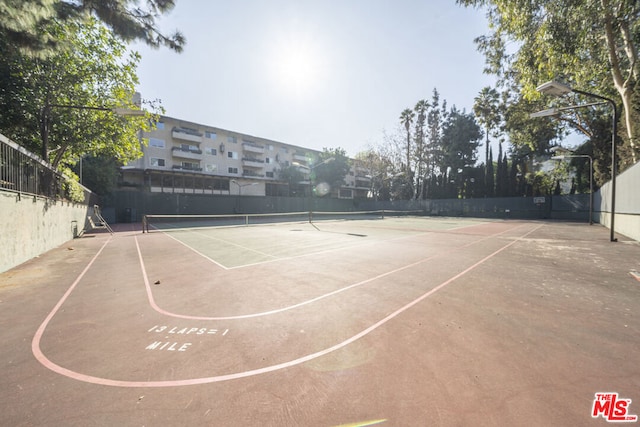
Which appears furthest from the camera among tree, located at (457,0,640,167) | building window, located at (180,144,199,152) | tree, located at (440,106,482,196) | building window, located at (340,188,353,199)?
building window, located at (340,188,353,199)

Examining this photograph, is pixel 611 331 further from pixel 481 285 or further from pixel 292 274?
pixel 292 274

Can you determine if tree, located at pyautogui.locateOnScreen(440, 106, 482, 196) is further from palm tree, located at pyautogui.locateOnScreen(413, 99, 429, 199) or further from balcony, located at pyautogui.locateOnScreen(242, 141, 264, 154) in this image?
balcony, located at pyautogui.locateOnScreen(242, 141, 264, 154)

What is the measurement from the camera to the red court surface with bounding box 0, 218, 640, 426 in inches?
95.3

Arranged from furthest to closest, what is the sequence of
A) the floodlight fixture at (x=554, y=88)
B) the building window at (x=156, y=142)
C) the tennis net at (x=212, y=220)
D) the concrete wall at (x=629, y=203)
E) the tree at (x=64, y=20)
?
the building window at (x=156, y=142)
the tennis net at (x=212, y=220)
the concrete wall at (x=629, y=203)
the floodlight fixture at (x=554, y=88)
the tree at (x=64, y=20)

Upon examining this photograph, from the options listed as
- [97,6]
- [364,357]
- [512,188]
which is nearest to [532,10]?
[364,357]

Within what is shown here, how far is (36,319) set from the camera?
460 cm

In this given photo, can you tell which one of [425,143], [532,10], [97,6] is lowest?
[97,6]

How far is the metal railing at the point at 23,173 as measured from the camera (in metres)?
8.11

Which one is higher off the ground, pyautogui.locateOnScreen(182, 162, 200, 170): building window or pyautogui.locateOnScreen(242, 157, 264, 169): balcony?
pyautogui.locateOnScreen(242, 157, 264, 169): balcony

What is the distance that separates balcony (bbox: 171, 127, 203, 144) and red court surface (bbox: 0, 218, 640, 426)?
43.7 metres

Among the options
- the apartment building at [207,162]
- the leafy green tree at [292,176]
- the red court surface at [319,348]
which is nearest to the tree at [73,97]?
the red court surface at [319,348]

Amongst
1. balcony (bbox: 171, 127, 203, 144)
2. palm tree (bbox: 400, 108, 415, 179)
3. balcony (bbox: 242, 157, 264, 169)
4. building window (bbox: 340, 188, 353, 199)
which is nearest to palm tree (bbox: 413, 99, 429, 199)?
palm tree (bbox: 400, 108, 415, 179)

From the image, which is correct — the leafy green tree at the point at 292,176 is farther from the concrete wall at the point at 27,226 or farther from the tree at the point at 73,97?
the concrete wall at the point at 27,226

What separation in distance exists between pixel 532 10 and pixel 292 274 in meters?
16.1
